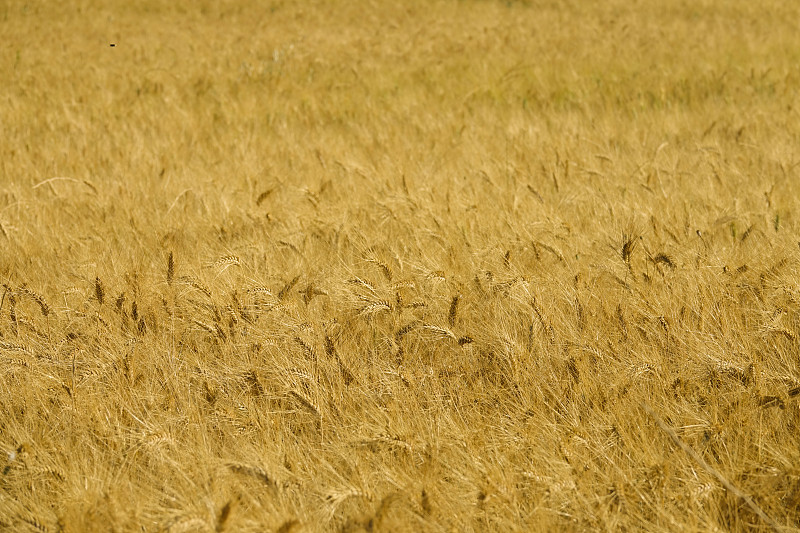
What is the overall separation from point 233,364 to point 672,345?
130 centimetres

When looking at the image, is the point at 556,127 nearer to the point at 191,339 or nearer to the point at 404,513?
the point at 191,339

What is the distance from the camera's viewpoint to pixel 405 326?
2.06m

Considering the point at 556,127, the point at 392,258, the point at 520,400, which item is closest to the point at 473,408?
the point at 520,400

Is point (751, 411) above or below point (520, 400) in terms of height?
above

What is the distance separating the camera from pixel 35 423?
1.79 metres

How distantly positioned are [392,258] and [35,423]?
1303mm

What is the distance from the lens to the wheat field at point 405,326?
149cm

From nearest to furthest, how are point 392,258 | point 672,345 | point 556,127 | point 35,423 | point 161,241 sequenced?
1. point 35,423
2. point 672,345
3. point 392,258
4. point 161,241
5. point 556,127

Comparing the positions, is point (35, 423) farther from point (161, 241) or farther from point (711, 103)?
point (711, 103)

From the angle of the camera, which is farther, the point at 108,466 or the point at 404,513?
the point at 108,466

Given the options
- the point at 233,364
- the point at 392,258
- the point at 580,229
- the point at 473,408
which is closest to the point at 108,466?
the point at 233,364

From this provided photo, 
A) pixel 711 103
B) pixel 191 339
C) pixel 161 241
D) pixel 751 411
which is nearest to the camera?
pixel 751 411

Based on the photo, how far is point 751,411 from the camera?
1623 mm

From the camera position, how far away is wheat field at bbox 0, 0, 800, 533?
149 centimetres
